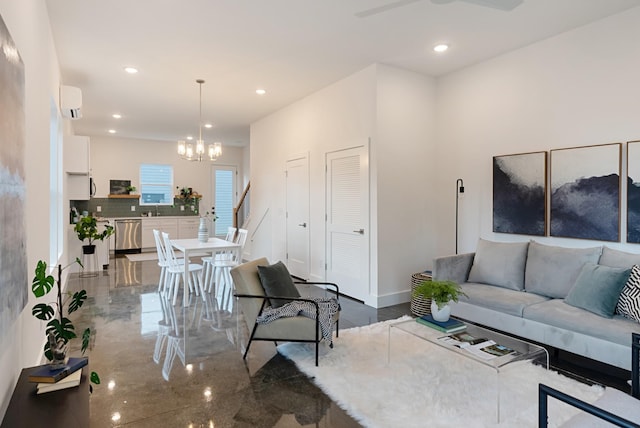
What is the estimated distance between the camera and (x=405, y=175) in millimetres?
5078

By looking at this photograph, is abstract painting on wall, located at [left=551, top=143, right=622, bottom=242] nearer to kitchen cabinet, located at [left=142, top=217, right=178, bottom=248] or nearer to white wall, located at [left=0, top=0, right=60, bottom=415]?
white wall, located at [left=0, top=0, right=60, bottom=415]

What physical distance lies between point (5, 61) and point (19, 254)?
919mm

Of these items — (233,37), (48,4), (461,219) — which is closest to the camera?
(48,4)

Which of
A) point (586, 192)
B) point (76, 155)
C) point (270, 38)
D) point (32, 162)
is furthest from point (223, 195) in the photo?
point (586, 192)

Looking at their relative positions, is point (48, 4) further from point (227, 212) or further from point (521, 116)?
point (227, 212)

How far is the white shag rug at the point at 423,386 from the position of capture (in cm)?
237

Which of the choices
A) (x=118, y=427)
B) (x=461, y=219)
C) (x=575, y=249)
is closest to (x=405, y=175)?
(x=461, y=219)

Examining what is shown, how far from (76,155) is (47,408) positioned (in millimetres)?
5821

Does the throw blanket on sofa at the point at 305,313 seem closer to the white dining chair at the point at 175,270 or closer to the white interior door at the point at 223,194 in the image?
the white dining chair at the point at 175,270

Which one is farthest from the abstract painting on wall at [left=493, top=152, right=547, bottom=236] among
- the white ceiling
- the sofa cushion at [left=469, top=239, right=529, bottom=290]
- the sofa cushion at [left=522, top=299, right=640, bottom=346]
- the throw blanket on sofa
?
the throw blanket on sofa

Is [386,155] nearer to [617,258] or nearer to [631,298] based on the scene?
[617,258]

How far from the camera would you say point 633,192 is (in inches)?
134

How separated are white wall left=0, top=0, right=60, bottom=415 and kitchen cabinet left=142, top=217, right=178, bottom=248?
6972mm

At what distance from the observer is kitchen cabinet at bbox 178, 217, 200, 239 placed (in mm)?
10531
